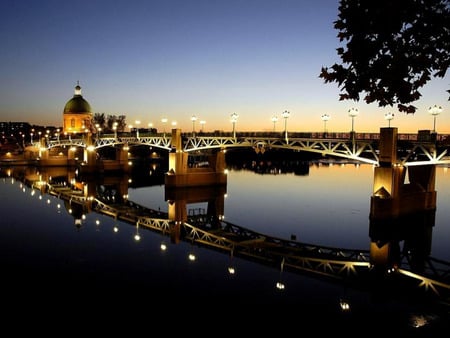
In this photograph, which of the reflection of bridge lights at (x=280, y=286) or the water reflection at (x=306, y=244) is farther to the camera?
the water reflection at (x=306, y=244)

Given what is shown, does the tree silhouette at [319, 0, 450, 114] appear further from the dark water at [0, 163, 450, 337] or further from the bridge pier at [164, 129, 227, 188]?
the bridge pier at [164, 129, 227, 188]

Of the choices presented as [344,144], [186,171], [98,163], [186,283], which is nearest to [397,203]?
[344,144]

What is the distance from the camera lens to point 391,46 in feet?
24.0

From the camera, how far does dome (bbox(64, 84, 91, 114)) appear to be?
427ft

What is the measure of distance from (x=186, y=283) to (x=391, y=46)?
14224mm

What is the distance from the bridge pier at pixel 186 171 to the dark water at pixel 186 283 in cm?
1757

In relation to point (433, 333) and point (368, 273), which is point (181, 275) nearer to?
point (368, 273)

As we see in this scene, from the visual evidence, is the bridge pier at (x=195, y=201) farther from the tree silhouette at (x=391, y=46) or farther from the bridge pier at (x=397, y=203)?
the tree silhouette at (x=391, y=46)

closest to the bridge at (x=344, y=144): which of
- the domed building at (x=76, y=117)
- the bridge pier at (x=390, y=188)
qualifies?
the bridge pier at (x=390, y=188)

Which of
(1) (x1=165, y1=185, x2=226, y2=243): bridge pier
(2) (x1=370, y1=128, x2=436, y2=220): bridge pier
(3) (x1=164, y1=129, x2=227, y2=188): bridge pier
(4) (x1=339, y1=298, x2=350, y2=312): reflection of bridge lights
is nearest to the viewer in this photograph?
(4) (x1=339, y1=298, x2=350, y2=312): reflection of bridge lights

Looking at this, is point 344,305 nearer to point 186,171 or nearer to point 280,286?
point 280,286

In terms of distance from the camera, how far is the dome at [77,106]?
130 meters

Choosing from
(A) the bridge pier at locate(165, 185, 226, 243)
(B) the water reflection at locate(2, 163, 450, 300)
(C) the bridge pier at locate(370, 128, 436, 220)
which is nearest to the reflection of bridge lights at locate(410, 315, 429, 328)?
(B) the water reflection at locate(2, 163, 450, 300)

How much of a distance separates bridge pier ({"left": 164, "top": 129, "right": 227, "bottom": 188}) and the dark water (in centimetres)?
1757
